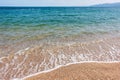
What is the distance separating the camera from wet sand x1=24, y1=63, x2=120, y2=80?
17.5 feet

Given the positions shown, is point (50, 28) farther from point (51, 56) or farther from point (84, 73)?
point (84, 73)

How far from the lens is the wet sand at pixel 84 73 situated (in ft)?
17.5

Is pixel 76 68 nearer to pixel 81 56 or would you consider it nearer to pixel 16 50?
pixel 81 56

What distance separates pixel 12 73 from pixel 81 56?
11.7ft

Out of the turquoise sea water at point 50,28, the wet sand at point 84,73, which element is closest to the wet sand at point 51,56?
the wet sand at point 84,73

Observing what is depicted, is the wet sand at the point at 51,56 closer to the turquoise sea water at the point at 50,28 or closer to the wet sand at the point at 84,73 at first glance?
the wet sand at the point at 84,73

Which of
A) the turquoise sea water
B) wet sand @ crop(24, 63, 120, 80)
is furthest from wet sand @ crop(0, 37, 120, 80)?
the turquoise sea water

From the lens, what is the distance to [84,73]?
222 inches

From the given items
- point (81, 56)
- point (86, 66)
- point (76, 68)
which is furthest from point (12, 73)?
point (81, 56)

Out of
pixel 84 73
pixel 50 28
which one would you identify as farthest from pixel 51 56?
pixel 50 28

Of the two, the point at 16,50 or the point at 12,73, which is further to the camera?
the point at 16,50

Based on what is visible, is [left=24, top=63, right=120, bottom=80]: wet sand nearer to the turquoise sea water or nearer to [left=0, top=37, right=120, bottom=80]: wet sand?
[left=0, top=37, right=120, bottom=80]: wet sand

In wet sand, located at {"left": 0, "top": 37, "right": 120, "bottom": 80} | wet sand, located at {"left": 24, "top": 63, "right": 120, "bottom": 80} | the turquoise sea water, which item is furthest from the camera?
the turquoise sea water

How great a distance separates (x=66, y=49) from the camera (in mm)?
9086
